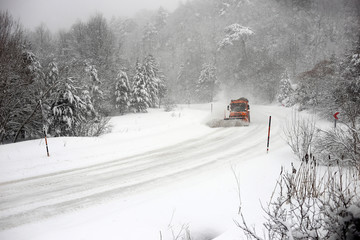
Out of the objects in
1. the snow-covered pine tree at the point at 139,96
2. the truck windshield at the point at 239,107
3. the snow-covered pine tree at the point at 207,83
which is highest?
the snow-covered pine tree at the point at 207,83

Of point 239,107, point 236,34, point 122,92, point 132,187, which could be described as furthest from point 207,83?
point 132,187

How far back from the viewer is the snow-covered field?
3.89 m

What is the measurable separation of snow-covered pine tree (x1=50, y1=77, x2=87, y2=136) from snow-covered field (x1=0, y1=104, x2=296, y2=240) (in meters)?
3.94

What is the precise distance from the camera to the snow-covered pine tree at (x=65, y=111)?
13.1m

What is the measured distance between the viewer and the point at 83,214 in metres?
4.36

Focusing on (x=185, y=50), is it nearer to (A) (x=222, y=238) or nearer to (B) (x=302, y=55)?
(B) (x=302, y=55)

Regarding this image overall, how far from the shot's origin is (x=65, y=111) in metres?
13.2

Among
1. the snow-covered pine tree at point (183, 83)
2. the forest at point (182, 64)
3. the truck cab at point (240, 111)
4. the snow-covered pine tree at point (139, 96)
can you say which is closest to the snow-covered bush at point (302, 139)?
the forest at point (182, 64)

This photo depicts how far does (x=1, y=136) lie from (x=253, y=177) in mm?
14220

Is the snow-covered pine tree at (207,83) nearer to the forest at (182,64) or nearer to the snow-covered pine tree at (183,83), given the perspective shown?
the forest at (182,64)

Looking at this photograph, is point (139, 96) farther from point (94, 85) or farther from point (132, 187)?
point (132, 187)

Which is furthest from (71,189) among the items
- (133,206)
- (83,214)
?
(133,206)

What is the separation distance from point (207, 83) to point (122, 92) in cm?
2936

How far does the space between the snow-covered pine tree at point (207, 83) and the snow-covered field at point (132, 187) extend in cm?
4421
